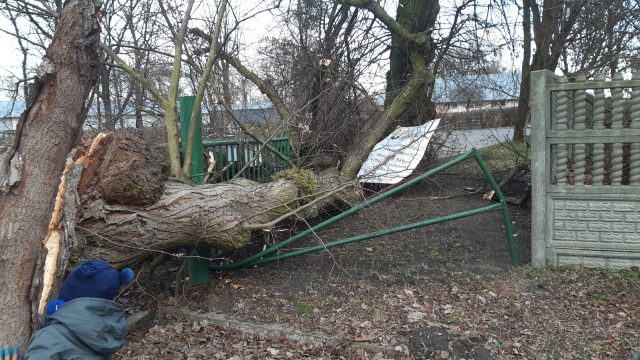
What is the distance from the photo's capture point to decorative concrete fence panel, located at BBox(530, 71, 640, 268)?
16.3 ft

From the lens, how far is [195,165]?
5574 mm

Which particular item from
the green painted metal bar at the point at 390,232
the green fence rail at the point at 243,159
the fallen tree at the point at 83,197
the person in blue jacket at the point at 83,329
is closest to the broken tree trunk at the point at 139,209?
the fallen tree at the point at 83,197

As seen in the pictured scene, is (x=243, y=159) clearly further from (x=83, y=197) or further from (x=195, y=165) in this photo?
(x=83, y=197)

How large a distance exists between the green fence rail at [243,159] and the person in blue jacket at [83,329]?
326 cm

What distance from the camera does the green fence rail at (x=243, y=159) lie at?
6203 mm

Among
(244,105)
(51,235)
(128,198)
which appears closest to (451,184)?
(244,105)

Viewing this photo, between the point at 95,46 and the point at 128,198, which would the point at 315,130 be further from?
the point at 95,46

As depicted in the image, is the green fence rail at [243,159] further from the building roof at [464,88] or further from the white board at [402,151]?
the building roof at [464,88]

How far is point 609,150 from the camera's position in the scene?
5566 millimetres

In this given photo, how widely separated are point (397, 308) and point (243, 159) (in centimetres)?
304

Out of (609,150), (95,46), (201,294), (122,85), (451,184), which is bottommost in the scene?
(201,294)

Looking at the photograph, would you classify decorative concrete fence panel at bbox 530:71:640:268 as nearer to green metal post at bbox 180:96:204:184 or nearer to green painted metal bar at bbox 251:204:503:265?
green painted metal bar at bbox 251:204:503:265

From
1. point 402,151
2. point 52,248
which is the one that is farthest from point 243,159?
point 52,248

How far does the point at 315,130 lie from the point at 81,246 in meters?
5.08
